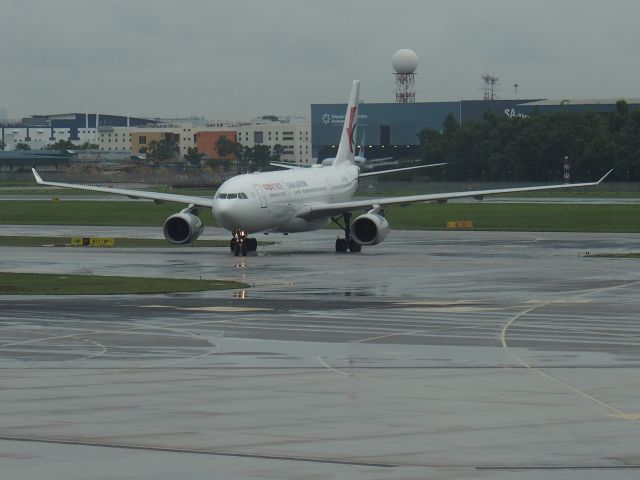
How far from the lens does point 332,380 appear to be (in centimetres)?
2644

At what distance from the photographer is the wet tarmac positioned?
18.9 m

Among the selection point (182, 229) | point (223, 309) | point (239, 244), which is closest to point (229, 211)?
point (239, 244)

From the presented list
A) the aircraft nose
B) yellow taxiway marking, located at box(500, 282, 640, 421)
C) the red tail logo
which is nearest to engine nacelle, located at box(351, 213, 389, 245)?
the aircraft nose

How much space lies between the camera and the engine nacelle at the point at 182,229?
7081cm

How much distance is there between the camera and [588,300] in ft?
143

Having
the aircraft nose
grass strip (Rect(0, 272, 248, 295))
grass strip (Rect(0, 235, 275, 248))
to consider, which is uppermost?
the aircraft nose

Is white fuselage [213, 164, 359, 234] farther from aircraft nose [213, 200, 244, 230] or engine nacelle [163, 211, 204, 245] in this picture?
engine nacelle [163, 211, 204, 245]

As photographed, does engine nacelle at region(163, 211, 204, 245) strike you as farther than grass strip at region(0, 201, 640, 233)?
No

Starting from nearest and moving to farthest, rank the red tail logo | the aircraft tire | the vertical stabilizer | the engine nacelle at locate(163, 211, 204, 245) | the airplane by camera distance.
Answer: the airplane
the engine nacelle at locate(163, 211, 204, 245)
the aircraft tire
the vertical stabilizer
the red tail logo

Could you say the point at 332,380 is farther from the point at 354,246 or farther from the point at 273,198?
the point at 354,246

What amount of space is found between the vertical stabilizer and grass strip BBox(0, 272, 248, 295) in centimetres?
3555

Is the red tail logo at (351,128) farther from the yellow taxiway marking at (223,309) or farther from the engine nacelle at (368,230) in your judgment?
the yellow taxiway marking at (223,309)

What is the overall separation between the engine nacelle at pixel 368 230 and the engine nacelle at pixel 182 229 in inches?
311

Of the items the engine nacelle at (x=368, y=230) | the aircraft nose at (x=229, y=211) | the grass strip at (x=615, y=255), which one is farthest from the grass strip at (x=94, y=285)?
the grass strip at (x=615, y=255)
